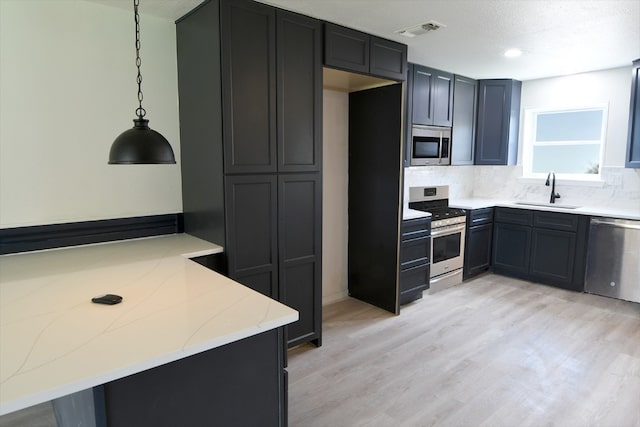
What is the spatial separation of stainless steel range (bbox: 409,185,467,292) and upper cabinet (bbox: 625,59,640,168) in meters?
1.68

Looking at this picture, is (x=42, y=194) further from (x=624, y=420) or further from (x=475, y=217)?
(x=475, y=217)

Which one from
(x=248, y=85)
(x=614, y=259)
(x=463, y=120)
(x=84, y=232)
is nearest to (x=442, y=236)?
(x=463, y=120)

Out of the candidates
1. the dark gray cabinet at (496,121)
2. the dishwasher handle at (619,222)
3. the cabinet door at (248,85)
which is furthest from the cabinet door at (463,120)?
the cabinet door at (248,85)

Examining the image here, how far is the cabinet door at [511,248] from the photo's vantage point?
185 inches

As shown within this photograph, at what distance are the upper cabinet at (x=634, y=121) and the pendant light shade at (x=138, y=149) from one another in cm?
438

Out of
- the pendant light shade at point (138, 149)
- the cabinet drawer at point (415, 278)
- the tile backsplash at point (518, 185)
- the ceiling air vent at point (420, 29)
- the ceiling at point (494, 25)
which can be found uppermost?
the ceiling at point (494, 25)

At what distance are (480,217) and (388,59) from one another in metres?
2.39

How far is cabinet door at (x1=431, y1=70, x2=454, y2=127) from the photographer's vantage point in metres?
4.32

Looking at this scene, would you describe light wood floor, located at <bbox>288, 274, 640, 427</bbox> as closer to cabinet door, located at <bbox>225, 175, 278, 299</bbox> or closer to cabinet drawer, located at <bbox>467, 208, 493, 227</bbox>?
cabinet door, located at <bbox>225, 175, 278, 299</bbox>

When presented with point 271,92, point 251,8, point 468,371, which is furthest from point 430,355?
point 251,8

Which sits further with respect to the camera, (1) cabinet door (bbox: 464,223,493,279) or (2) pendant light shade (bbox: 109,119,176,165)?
(1) cabinet door (bbox: 464,223,493,279)

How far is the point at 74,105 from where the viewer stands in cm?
254

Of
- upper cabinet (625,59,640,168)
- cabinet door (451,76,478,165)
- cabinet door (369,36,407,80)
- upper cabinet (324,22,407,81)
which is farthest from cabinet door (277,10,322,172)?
upper cabinet (625,59,640,168)

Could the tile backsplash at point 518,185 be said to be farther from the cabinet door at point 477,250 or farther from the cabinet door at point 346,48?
the cabinet door at point 346,48
